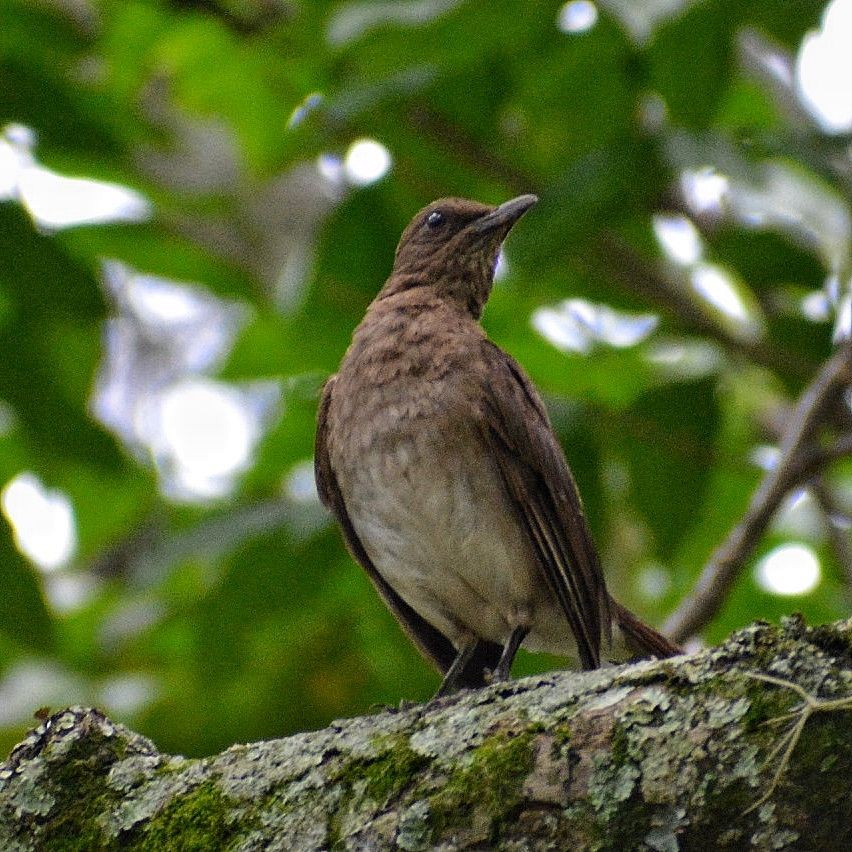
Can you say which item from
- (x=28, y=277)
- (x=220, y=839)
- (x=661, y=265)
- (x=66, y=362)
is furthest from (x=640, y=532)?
(x=220, y=839)

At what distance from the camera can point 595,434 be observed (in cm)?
542

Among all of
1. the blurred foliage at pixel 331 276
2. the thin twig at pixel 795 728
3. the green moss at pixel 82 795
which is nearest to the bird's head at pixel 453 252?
the blurred foliage at pixel 331 276

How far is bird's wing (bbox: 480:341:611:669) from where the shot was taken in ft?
15.6

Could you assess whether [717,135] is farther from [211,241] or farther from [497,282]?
[211,241]

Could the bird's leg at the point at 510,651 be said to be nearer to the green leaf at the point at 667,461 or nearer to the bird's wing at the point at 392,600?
the bird's wing at the point at 392,600

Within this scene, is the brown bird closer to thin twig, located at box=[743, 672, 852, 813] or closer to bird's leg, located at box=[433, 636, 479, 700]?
bird's leg, located at box=[433, 636, 479, 700]

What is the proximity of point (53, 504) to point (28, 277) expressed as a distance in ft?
6.51

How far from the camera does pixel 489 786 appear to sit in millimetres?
2975

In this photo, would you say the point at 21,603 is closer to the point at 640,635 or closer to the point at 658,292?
the point at 640,635

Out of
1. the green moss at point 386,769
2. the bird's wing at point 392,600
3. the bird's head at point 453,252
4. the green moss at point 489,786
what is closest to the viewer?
the green moss at point 489,786

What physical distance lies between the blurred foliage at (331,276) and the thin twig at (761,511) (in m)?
0.26

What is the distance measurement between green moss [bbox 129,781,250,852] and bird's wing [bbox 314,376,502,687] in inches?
73.3

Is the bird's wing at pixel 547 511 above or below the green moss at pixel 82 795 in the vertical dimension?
above

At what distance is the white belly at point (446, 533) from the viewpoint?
4758mm
